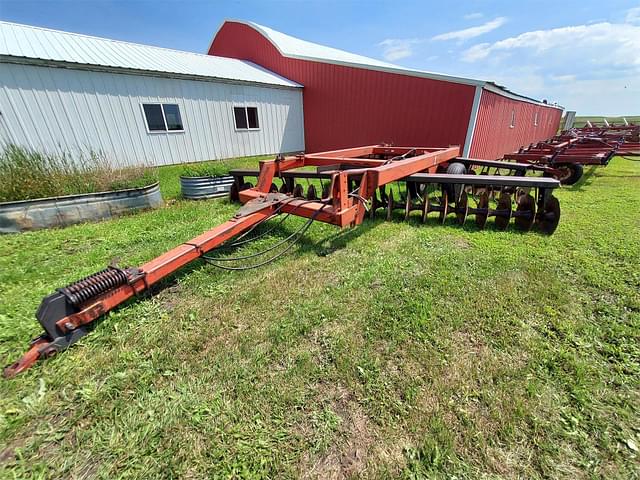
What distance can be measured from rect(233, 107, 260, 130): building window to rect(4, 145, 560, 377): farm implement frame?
7627mm

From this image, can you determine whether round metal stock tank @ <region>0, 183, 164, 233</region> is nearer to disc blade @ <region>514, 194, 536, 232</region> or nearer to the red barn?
disc blade @ <region>514, 194, 536, 232</region>

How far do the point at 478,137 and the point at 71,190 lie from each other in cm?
1113

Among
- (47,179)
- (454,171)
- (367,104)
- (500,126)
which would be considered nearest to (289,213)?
(454,171)

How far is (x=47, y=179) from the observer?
4.51 m

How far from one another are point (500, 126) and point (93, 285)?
1394 cm

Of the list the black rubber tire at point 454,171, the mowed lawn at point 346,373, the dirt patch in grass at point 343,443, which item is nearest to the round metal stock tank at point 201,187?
the mowed lawn at point 346,373

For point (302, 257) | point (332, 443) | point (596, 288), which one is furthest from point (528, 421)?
point (302, 257)

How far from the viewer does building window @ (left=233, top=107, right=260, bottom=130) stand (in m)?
11.5

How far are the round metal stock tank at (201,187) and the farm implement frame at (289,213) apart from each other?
81 cm

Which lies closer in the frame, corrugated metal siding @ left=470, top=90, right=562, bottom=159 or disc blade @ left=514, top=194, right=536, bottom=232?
disc blade @ left=514, top=194, right=536, bottom=232

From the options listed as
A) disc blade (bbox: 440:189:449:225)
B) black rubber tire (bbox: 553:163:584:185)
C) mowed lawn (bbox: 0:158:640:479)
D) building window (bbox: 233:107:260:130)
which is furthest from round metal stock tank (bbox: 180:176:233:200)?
black rubber tire (bbox: 553:163:584:185)

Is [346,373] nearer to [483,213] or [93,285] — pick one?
[93,285]

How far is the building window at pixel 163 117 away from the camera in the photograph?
921 centimetres

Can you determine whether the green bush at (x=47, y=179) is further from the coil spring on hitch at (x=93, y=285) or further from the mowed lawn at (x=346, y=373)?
the coil spring on hitch at (x=93, y=285)
